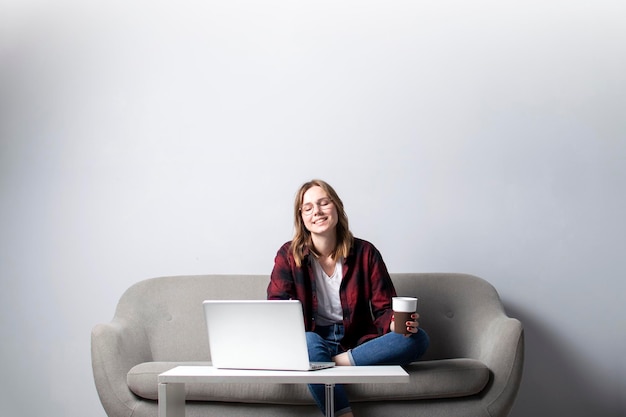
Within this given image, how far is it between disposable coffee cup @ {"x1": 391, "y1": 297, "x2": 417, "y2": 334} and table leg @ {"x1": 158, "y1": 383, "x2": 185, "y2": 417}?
705 millimetres

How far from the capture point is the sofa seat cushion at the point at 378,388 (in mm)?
2631

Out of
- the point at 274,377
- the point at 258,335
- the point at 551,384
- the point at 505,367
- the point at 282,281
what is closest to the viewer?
the point at 274,377

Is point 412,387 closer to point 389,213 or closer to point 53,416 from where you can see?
point 389,213

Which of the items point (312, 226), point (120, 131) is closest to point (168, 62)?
point (120, 131)

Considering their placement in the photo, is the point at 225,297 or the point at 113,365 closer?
the point at 113,365

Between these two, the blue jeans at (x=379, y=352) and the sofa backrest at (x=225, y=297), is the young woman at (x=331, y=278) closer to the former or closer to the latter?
the blue jeans at (x=379, y=352)

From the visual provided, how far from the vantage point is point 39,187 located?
11.9 feet

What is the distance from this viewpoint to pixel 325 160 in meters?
3.53

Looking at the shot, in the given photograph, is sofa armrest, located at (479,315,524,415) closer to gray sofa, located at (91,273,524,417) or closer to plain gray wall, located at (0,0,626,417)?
gray sofa, located at (91,273,524,417)

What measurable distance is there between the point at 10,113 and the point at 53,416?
152cm

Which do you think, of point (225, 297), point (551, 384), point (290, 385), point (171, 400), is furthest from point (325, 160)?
point (171, 400)

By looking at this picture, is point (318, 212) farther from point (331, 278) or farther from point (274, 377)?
point (274, 377)

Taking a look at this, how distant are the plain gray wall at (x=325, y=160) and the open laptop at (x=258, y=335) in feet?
4.52

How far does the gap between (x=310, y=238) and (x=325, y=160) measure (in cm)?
71
